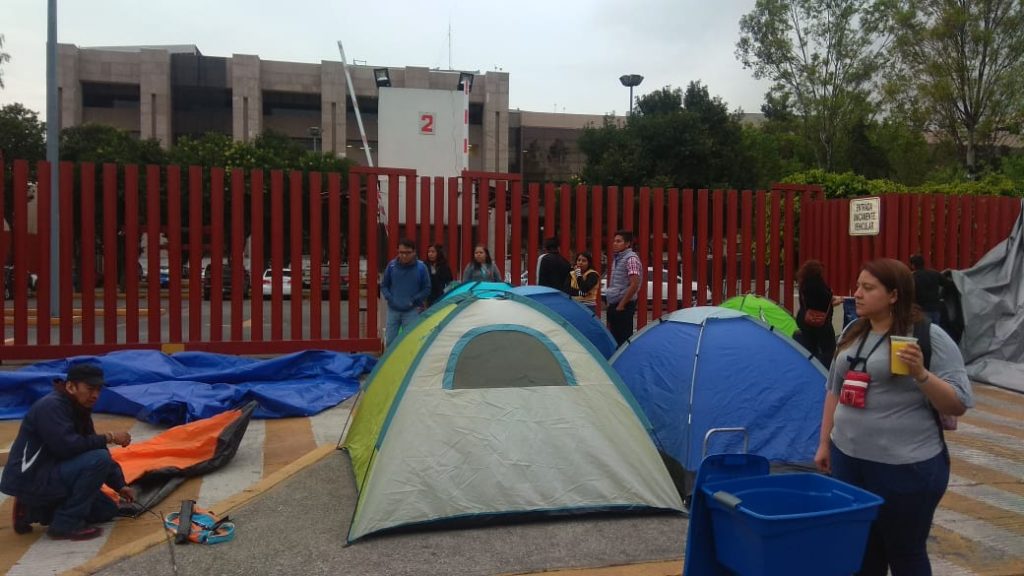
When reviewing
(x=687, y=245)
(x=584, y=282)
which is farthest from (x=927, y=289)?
(x=584, y=282)

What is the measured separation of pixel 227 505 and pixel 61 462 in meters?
1.03

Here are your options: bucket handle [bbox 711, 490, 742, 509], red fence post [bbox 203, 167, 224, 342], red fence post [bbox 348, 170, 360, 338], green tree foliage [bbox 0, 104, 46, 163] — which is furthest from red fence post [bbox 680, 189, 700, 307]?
green tree foliage [bbox 0, 104, 46, 163]

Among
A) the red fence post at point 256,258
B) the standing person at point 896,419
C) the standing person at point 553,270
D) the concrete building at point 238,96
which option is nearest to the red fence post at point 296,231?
the red fence post at point 256,258

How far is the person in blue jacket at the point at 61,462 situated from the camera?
453 cm

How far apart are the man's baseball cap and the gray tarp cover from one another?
1065 cm

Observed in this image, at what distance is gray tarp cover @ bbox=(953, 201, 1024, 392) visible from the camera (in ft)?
34.8

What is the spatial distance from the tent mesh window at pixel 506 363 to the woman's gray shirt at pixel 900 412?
233cm

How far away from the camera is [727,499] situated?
286 cm

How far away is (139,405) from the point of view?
7.45m

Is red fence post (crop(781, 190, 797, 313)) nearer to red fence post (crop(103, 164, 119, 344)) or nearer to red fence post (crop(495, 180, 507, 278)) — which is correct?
red fence post (crop(495, 180, 507, 278))

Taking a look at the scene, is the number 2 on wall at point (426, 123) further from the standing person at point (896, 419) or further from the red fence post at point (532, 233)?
the standing person at point (896, 419)

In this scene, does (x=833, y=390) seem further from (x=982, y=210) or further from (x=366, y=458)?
(x=982, y=210)

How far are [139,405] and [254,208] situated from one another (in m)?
3.84

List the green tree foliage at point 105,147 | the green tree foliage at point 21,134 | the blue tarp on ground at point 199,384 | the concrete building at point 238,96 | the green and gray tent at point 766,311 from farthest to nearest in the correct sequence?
the concrete building at point 238,96 → the green tree foliage at point 105,147 → the green tree foliage at point 21,134 → the green and gray tent at point 766,311 → the blue tarp on ground at point 199,384
